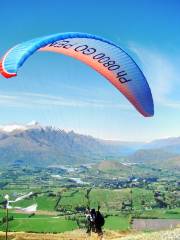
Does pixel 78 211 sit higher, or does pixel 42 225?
pixel 42 225

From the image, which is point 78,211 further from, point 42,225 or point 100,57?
point 100,57

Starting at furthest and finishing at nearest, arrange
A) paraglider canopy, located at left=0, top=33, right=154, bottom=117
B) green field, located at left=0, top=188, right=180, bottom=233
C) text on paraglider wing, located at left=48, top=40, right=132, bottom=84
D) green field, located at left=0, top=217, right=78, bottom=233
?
1. green field, located at left=0, top=188, right=180, bottom=233
2. green field, located at left=0, top=217, right=78, bottom=233
3. text on paraglider wing, located at left=48, top=40, right=132, bottom=84
4. paraglider canopy, located at left=0, top=33, right=154, bottom=117

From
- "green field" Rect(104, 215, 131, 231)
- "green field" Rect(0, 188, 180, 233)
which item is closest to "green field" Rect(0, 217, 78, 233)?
"green field" Rect(0, 188, 180, 233)

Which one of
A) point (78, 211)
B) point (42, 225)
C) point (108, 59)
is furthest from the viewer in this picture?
point (78, 211)

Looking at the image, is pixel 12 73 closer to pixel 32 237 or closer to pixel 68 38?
pixel 68 38

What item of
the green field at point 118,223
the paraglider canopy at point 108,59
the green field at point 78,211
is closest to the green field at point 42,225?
the green field at point 78,211

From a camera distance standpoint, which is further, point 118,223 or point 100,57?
point 118,223

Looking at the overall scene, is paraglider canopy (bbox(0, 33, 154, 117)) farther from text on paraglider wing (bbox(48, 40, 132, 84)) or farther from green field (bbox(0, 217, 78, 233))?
green field (bbox(0, 217, 78, 233))

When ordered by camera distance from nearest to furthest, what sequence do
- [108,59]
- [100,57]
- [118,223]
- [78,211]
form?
[108,59], [100,57], [118,223], [78,211]

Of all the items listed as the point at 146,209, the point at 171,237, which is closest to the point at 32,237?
the point at 171,237

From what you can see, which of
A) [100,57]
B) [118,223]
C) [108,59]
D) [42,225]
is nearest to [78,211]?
[118,223]
